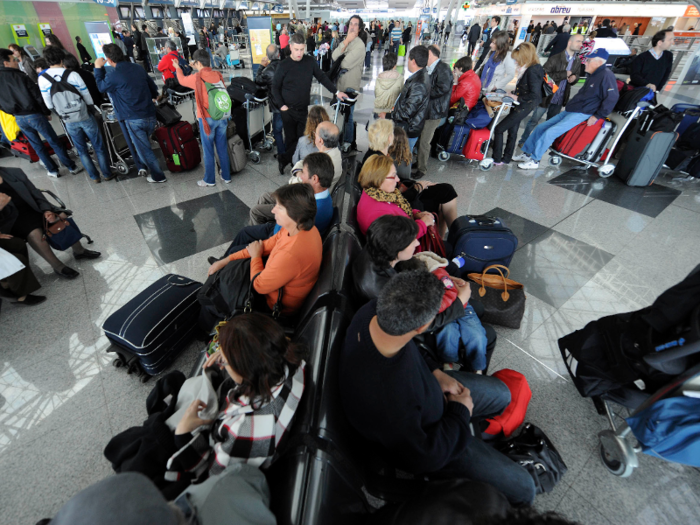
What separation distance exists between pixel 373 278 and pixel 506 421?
3.65 feet

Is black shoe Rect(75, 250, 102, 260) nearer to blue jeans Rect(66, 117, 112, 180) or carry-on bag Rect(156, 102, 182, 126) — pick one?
blue jeans Rect(66, 117, 112, 180)

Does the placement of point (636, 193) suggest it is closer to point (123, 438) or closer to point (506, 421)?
point (506, 421)

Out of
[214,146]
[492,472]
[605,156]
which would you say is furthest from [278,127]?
[605,156]

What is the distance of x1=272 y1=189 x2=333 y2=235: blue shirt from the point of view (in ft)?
8.32

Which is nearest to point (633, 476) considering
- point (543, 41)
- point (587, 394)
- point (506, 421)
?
point (587, 394)

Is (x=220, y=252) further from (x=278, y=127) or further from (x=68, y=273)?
(x=278, y=127)

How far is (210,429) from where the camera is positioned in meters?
1.36

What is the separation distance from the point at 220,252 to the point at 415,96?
10.5ft

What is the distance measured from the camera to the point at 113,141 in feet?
17.0

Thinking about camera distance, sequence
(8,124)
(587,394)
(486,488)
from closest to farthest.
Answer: (486,488), (587,394), (8,124)

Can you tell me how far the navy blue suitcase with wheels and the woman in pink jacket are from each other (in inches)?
12.6

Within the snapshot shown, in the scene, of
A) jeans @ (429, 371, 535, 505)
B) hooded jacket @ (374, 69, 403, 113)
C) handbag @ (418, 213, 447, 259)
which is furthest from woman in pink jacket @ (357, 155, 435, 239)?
hooded jacket @ (374, 69, 403, 113)

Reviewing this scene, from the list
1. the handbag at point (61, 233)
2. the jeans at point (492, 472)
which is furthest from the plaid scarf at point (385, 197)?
the handbag at point (61, 233)

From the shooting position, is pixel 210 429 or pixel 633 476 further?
pixel 633 476
